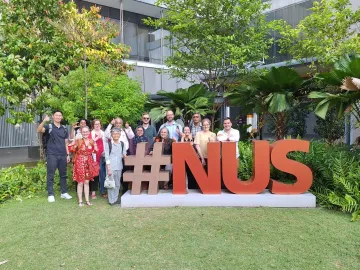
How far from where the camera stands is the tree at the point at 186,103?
848 centimetres

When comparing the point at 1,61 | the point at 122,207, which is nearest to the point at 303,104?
the point at 122,207

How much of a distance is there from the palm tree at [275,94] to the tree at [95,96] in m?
2.87

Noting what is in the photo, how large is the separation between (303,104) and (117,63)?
6540mm

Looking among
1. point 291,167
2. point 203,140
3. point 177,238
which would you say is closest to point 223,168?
point 203,140

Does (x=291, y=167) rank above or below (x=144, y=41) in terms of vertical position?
below

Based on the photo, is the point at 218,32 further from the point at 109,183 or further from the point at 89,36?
the point at 109,183

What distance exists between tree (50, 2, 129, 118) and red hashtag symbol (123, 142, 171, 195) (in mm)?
2693

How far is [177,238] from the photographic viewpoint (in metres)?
4.37

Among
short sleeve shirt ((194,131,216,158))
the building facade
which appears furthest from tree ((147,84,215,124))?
the building facade

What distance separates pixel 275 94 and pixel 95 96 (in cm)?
466

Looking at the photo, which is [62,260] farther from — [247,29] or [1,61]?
[247,29]

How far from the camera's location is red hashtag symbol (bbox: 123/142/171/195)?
6000mm

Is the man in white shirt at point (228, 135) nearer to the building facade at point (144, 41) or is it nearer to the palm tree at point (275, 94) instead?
the palm tree at point (275, 94)

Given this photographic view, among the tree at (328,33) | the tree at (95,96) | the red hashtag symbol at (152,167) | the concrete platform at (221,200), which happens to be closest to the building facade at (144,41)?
the tree at (328,33)
